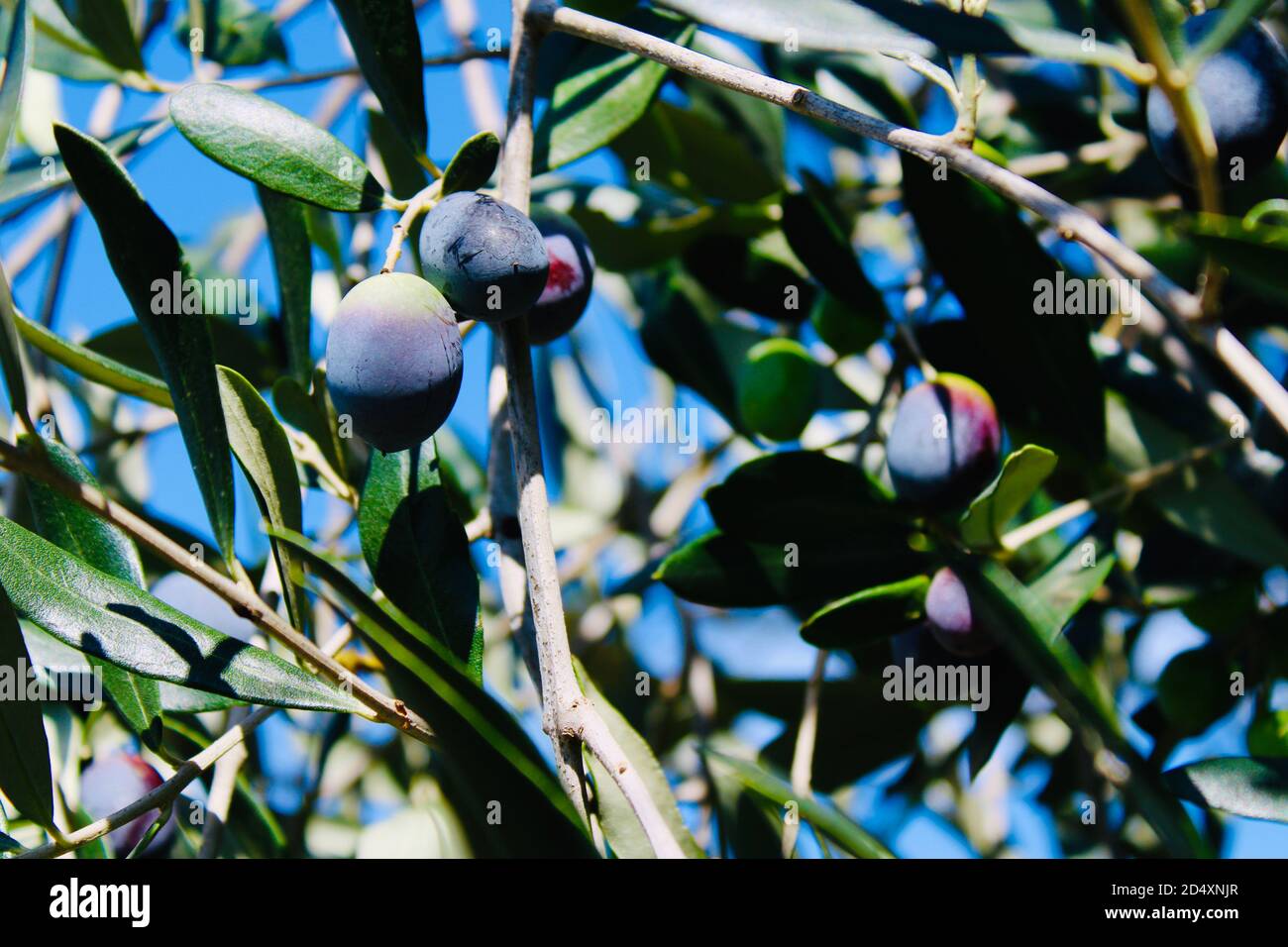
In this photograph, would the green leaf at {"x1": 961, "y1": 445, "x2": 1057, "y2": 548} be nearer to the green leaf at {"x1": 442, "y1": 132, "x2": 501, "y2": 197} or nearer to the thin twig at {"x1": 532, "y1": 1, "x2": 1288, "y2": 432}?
the thin twig at {"x1": 532, "y1": 1, "x2": 1288, "y2": 432}

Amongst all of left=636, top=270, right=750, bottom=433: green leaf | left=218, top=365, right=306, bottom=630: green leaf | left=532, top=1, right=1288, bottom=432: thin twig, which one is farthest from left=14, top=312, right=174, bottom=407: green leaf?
left=636, top=270, right=750, bottom=433: green leaf

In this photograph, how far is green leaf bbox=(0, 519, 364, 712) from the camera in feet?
2.93

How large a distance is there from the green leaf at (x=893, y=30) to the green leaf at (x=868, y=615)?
0.50 meters

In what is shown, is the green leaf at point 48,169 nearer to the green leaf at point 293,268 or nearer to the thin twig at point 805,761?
the green leaf at point 293,268

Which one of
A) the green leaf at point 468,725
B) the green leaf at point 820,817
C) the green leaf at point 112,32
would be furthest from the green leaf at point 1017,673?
the green leaf at point 112,32

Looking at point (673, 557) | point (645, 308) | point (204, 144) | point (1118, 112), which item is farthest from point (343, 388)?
point (1118, 112)

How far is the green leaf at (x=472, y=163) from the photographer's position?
94 cm

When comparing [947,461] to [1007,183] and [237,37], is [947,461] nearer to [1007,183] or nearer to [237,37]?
[1007,183]

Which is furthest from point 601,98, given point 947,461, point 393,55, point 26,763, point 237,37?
point 26,763

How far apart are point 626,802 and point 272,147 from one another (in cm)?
63

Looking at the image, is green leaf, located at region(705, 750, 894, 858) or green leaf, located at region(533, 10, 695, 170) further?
green leaf, located at region(533, 10, 695, 170)

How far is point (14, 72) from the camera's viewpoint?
977 mm

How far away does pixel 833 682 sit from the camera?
1624mm

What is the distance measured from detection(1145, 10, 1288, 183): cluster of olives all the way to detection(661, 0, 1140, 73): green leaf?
0.23 m
